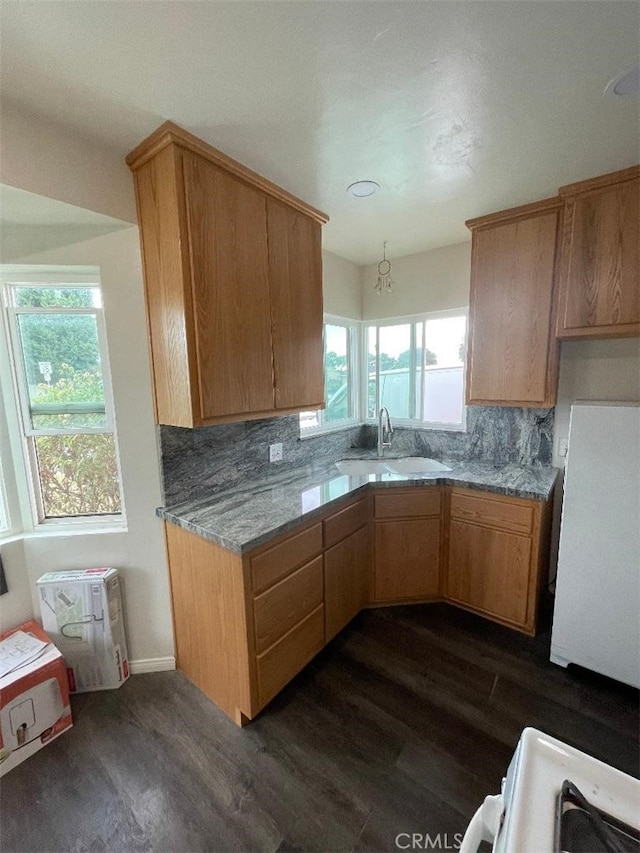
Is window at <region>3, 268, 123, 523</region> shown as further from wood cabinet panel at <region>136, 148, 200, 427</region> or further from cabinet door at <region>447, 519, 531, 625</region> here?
cabinet door at <region>447, 519, 531, 625</region>

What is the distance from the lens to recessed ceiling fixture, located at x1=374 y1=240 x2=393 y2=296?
288 cm

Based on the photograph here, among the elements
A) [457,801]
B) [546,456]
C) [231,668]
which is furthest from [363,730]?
[546,456]

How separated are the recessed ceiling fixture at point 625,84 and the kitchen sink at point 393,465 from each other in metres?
2.01

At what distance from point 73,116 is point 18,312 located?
89cm

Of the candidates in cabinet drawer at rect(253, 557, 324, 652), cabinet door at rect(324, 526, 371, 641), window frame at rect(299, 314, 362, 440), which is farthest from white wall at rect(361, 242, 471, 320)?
cabinet drawer at rect(253, 557, 324, 652)

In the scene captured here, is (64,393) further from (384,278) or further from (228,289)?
(384,278)

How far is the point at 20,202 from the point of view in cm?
136

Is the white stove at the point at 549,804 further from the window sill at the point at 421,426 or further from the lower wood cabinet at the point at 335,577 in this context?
the window sill at the point at 421,426

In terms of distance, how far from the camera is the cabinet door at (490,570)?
6.73 feet

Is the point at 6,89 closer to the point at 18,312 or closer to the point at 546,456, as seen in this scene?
the point at 18,312

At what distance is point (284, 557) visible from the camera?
161 cm

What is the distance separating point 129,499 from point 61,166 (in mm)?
1422

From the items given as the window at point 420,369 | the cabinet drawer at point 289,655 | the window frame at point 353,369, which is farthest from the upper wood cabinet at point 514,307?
the cabinet drawer at point 289,655

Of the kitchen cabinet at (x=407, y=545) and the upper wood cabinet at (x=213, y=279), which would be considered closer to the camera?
the upper wood cabinet at (x=213, y=279)
